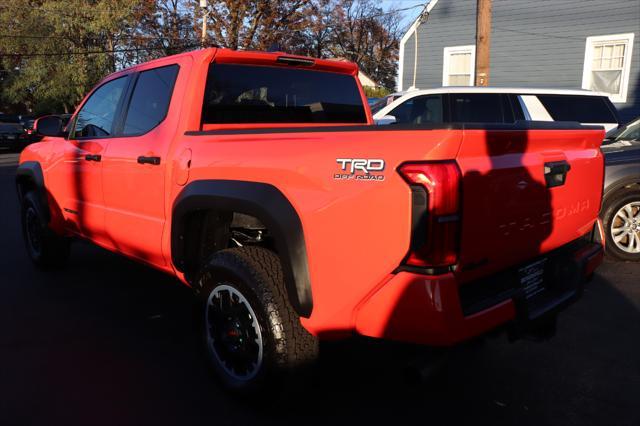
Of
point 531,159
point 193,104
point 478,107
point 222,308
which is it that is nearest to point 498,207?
point 531,159

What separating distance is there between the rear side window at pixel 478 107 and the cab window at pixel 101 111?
5.17 m

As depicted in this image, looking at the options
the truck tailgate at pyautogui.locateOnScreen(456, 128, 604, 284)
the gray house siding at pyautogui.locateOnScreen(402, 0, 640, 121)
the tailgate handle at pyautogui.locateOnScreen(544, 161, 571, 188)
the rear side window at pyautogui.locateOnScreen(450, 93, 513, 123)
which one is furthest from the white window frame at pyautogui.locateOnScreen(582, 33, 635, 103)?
A: the tailgate handle at pyautogui.locateOnScreen(544, 161, 571, 188)

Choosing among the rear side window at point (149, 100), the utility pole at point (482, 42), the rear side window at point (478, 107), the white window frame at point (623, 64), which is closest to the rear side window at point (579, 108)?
the rear side window at point (478, 107)

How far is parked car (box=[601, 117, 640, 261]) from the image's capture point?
522 centimetres

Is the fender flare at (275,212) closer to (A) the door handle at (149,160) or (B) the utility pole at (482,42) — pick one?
(A) the door handle at (149,160)

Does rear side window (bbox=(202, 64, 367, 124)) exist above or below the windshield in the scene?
above

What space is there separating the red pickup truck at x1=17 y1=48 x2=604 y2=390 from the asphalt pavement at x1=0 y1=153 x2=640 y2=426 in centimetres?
25

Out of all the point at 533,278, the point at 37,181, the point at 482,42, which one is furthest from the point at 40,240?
the point at 482,42

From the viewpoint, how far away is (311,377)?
259 cm

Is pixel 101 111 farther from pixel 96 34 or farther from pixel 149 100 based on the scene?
pixel 96 34

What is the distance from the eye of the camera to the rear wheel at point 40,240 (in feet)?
16.6

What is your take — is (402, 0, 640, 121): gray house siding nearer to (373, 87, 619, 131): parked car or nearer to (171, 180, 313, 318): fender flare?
(373, 87, 619, 131): parked car

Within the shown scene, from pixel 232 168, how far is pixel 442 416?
1735 mm

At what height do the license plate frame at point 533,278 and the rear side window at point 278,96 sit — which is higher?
the rear side window at point 278,96
